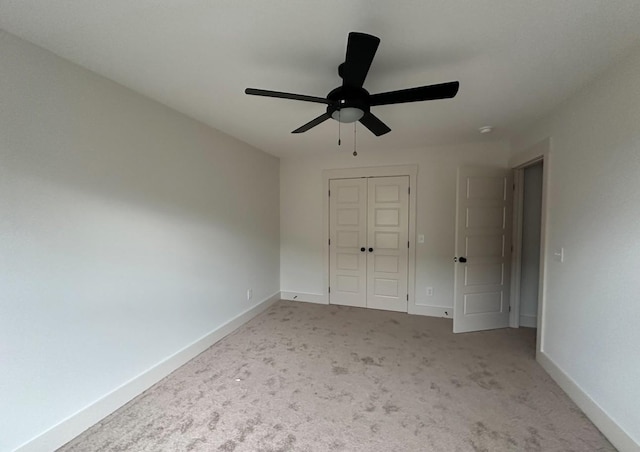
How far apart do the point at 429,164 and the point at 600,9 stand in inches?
97.3

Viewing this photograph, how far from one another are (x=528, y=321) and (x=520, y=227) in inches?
47.9

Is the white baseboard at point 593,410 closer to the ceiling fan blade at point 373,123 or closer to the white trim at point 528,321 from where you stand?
the white trim at point 528,321

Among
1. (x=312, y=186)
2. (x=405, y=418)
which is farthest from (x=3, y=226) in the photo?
(x=312, y=186)

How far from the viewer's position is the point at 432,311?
3.69m

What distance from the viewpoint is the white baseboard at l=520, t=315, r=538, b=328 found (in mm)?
3272

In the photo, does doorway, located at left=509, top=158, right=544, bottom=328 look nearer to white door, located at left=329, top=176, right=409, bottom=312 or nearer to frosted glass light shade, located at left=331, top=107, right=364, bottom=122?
white door, located at left=329, top=176, right=409, bottom=312

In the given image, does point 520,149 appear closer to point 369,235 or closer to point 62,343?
point 369,235

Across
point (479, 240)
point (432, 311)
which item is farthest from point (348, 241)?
point (479, 240)

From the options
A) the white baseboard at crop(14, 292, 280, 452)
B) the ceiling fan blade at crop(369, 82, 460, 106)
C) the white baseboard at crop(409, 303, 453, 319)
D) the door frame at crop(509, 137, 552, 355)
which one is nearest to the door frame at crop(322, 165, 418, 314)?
the white baseboard at crop(409, 303, 453, 319)

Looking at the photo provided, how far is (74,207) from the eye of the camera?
1674 mm

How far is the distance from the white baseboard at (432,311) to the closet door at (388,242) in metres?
0.13

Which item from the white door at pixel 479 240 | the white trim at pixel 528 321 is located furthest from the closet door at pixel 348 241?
the white trim at pixel 528 321

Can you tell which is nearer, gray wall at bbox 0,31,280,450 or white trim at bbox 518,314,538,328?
gray wall at bbox 0,31,280,450

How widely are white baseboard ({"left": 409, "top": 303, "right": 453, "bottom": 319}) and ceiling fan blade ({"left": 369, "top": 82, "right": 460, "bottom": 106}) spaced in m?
3.10
